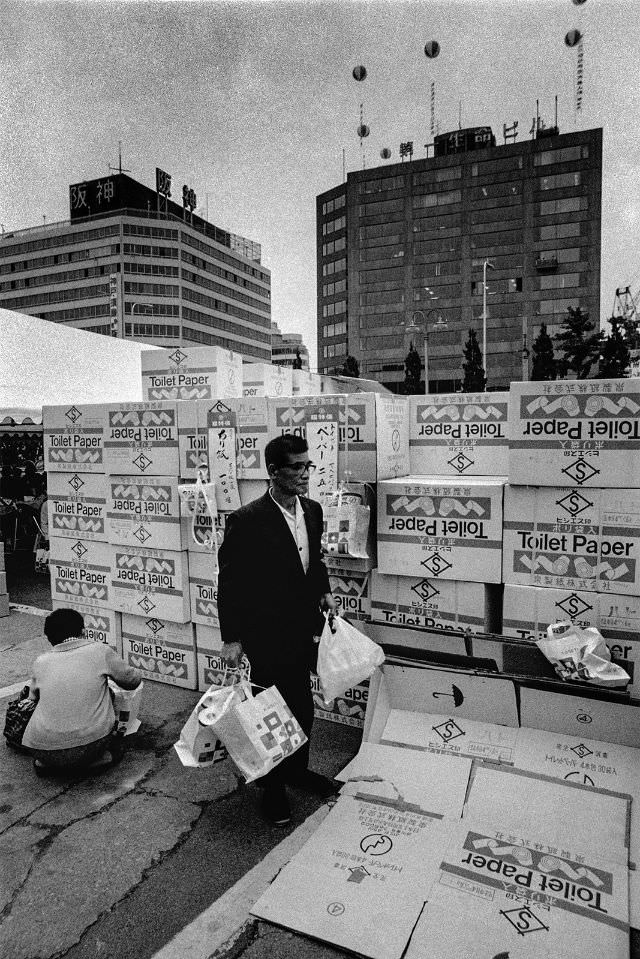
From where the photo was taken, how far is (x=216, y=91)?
2.87 m

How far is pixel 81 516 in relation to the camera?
516 centimetres

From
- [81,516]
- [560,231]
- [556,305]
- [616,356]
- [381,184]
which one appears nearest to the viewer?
[81,516]

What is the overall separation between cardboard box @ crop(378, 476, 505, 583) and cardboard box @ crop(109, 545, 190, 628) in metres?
1.65

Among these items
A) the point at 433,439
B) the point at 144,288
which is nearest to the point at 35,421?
the point at 433,439

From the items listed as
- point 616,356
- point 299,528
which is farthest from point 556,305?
point 299,528

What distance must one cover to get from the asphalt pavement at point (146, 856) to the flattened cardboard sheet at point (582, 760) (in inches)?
43.9

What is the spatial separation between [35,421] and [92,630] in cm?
500

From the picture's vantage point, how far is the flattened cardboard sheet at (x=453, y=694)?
342 centimetres

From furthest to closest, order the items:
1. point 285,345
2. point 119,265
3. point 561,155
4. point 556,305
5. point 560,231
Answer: point 285,345, point 561,155, point 560,231, point 556,305, point 119,265

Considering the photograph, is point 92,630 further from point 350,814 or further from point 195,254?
point 195,254

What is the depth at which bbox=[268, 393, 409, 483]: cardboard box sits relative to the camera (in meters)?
3.91

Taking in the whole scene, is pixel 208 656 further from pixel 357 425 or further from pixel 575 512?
pixel 575 512

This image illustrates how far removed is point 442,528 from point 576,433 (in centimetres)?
98

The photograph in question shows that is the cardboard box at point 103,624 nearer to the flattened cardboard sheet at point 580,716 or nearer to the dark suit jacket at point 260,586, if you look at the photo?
the dark suit jacket at point 260,586
